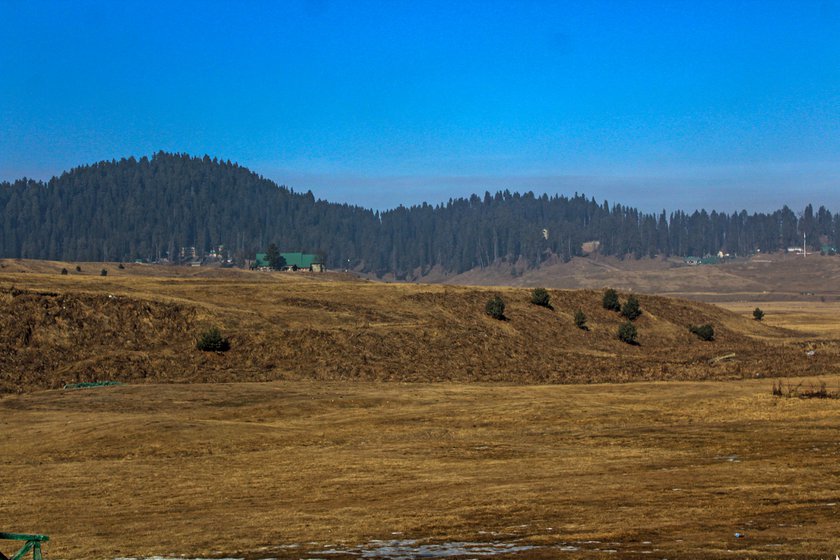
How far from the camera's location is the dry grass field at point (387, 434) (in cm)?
1892

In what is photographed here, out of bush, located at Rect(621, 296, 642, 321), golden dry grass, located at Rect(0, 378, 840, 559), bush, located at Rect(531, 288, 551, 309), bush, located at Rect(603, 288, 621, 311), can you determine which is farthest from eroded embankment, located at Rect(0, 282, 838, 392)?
golden dry grass, located at Rect(0, 378, 840, 559)

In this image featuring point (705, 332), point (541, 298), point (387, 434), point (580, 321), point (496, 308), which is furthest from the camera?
point (541, 298)

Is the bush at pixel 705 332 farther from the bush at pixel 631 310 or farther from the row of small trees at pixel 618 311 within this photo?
the bush at pixel 631 310

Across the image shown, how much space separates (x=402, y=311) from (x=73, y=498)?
5373cm

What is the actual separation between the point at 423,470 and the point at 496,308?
2044 inches

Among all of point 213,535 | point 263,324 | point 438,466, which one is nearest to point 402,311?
point 263,324

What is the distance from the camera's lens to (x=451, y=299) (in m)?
84.1

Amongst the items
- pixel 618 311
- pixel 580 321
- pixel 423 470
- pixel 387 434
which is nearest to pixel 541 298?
pixel 580 321

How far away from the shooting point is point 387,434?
116ft

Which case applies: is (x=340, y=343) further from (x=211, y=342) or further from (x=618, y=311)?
(x=618, y=311)

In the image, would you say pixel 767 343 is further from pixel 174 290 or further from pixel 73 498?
pixel 73 498

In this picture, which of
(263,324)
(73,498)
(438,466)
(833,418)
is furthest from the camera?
(263,324)

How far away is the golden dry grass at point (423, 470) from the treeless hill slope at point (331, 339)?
8.89 meters

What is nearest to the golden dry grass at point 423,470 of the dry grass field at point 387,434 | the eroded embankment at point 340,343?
the dry grass field at point 387,434
